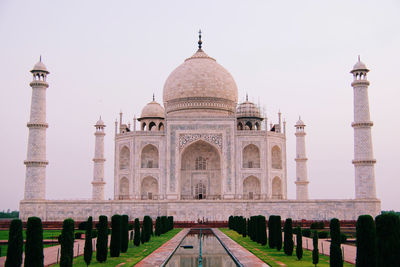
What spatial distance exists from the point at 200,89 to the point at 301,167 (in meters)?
7.02

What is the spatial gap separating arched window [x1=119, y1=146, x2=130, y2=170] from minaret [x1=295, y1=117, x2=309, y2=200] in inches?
363

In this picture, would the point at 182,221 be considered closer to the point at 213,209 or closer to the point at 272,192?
the point at 213,209

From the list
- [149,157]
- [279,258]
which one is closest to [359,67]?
[149,157]

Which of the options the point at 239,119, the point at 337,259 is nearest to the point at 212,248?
the point at 337,259

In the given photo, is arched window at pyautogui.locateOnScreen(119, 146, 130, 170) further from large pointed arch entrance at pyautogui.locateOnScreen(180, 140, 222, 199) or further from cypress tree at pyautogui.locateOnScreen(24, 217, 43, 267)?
cypress tree at pyautogui.locateOnScreen(24, 217, 43, 267)

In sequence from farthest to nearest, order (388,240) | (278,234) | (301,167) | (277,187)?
(301,167)
(277,187)
(278,234)
(388,240)

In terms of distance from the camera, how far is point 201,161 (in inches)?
1004

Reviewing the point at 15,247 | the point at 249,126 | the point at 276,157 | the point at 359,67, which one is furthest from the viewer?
the point at 249,126

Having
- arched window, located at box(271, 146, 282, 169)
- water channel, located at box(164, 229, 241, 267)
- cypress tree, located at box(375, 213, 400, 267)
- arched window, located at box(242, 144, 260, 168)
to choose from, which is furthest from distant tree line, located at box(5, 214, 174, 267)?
arched window, located at box(271, 146, 282, 169)

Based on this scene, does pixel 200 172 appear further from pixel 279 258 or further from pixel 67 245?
pixel 67 245

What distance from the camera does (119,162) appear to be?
25562mm

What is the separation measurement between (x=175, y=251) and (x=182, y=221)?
989 cm

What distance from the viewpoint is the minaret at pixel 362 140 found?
2078cm

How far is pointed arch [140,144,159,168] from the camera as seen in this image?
83.0 ft
